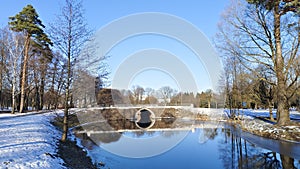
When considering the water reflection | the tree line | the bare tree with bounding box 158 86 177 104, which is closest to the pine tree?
the tree line

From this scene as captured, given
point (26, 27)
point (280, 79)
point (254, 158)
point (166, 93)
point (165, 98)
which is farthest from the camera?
point (166, 93)

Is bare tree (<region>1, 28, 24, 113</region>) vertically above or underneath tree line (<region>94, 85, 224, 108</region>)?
above

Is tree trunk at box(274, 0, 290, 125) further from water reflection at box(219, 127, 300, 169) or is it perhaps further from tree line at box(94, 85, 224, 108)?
tree line at box(94, 85, 224, 108)

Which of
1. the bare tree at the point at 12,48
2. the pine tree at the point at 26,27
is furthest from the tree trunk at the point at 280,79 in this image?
the bare tree at the point at 12,48

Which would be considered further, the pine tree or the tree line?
the tree line

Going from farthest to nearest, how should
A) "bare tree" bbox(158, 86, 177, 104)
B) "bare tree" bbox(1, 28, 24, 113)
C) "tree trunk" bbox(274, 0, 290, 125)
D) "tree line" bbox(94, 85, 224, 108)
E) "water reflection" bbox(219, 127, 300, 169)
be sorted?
"bare tree" bbox(158, 86, 177, 104) → "tree line" bbox(94, 85, 224, 108) → "bare tree" bbox(1, 28, 24, 113) → "tree trunk" bbox(274, 0, 290, 125) → "water reflection" bbox(219, 127, 300, 169)

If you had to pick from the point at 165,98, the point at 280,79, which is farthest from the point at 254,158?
the point at 165,98

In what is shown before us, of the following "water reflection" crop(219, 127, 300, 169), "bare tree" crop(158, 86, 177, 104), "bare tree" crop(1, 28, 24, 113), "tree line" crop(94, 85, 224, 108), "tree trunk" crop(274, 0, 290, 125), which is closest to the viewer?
"water reflection" crop(219, 127, 300, 169)

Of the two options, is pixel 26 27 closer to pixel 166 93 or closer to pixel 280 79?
pixel 280 79

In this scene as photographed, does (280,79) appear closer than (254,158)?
No

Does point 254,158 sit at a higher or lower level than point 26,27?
lower

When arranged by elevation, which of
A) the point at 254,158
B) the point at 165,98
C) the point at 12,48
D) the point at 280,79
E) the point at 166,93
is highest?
the point at 12,48

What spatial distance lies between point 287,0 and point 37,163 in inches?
604

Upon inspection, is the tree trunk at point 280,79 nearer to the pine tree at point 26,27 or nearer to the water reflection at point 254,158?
the water reflection at point 254,158
